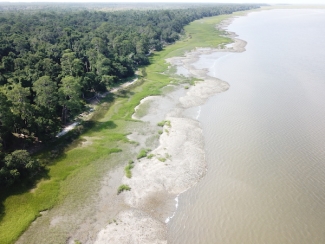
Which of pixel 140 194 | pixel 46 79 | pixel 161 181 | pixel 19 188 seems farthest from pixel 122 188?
pixel 46 79

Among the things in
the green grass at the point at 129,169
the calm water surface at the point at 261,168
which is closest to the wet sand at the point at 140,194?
the green grass at the point at 129,169

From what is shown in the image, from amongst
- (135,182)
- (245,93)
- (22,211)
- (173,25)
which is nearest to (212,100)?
(245,93)

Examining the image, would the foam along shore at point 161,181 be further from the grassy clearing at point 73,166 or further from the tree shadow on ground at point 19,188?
the tree shadow on ground at point 19,188

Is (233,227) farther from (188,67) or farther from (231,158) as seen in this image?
(188,67)

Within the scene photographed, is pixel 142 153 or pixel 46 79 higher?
pixel 46 79

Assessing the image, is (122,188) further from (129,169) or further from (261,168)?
(261,168)

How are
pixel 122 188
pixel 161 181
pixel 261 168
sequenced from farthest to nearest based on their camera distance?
1. pixel 261 168
2. pixel 161 181
3. pixel 122 188
